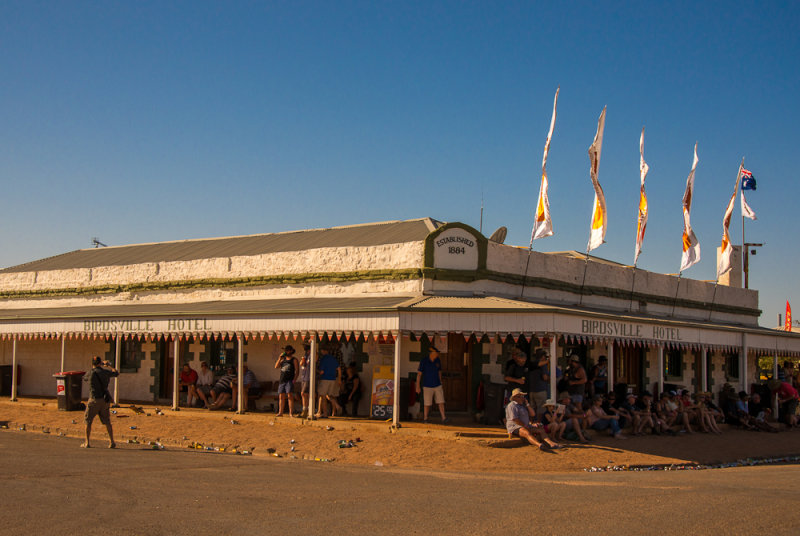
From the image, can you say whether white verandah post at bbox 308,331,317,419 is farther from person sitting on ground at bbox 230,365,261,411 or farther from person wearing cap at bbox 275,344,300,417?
person sitting on ground at bbox 230,365,261,411

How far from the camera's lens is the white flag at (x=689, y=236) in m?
22.8

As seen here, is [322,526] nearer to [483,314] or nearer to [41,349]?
[483,314]

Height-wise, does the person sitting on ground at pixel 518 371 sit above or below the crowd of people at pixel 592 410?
above

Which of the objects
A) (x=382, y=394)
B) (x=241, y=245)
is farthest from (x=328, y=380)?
(x=241, y=245)

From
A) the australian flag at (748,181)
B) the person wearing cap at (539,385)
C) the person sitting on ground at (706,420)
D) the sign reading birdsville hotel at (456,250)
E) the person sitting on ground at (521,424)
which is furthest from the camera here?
the australian flag at (748,181)

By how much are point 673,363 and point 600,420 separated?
8603mm

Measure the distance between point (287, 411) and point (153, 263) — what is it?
7593 mm

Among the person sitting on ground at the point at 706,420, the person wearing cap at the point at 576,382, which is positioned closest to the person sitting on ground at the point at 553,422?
the person wearing cap at the point at 576,382

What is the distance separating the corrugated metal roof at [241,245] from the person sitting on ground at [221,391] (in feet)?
11.8

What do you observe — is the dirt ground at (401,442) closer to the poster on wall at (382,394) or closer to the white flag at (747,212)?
the poster on wall at (382,394)

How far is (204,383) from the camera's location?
19.5 metres

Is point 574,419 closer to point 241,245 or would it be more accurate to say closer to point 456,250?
point 456,250

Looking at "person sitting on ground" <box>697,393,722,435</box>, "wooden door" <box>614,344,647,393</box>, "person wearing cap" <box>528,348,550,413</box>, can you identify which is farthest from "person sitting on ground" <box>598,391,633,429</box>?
Answer: "wooden door" <box>614,344,647,393</box>

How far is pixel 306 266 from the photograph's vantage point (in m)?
19.7
